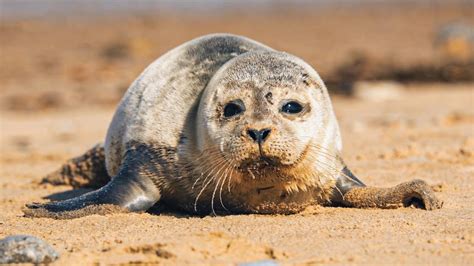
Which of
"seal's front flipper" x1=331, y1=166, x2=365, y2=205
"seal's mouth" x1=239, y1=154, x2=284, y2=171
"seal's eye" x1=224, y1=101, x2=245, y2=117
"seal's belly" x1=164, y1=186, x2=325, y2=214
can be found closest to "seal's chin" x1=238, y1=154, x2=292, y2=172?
"seal's mouth" x1=239, y1=154, x2=284, y2=171

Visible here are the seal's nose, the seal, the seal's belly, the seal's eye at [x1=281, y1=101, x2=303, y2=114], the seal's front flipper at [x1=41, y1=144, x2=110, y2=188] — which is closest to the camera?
the seal's nose

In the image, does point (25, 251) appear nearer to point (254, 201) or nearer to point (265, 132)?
point (265, 132)

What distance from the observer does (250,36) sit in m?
26.9

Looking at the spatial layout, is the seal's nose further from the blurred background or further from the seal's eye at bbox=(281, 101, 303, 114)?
the blurred background

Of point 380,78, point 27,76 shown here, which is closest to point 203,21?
point 27,76

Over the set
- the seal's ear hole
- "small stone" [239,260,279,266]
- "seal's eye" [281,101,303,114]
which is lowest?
"small stone" [239,260,279,266]

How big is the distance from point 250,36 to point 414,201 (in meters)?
21.3

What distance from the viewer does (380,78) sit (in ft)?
49.8

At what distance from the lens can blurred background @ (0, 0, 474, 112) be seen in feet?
50.6

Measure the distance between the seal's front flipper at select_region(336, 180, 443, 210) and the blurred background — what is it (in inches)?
311

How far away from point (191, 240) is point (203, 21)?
30194 millimetres

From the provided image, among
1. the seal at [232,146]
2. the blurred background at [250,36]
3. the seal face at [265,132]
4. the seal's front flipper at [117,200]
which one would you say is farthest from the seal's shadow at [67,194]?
the blurred background at [250,36]

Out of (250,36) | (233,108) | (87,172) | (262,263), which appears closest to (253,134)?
(233,108)

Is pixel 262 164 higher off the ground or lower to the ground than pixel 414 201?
higher
